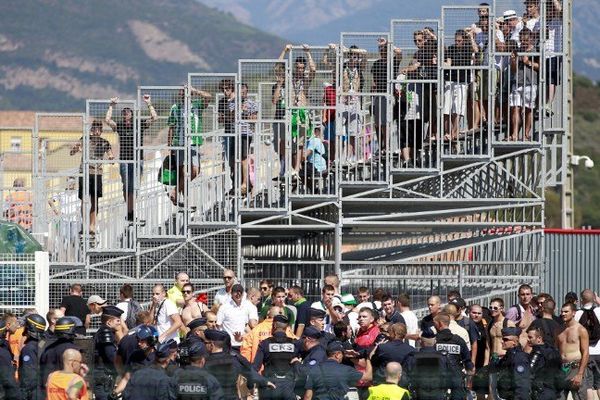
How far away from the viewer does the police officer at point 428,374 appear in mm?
18875

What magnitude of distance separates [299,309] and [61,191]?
6.19 m

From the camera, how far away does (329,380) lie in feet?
60.7

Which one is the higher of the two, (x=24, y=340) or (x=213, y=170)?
(x=213, y=170)

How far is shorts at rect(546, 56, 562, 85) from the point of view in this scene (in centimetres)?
2723

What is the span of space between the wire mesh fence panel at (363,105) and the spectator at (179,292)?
4.07 metres

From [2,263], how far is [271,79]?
16.6 feet

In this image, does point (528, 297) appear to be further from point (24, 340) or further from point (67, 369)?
point (67, 369)

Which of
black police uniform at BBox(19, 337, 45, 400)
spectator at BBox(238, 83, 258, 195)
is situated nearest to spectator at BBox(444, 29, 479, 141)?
spectator at BBox(238, 83, 258, 195)

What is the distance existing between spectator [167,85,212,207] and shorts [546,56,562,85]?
5.19 metres

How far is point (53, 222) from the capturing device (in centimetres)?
2745

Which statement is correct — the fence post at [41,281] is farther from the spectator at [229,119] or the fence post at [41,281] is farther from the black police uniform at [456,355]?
the black police uniform at [456,355]

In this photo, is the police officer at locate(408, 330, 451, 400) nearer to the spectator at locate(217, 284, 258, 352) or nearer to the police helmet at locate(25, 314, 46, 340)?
the spectator at locate(217, 284, 258, 352)

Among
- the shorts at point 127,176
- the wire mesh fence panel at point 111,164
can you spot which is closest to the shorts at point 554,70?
the wire mesh fence panel at point 111,164

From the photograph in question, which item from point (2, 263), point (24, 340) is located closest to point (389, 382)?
point (24, 340)
